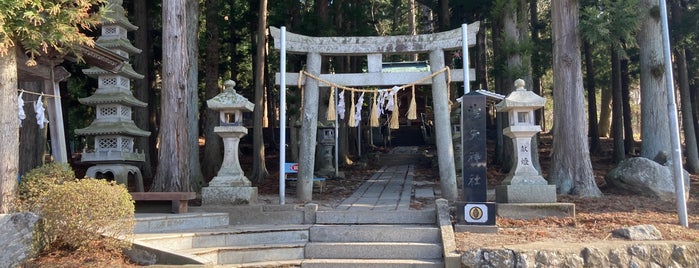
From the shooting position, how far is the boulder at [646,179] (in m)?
11.2

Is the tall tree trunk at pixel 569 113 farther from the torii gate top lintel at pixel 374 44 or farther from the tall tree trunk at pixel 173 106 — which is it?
the tall tree trunk at pixel 173 106

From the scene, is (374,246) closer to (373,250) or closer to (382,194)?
(373,250)

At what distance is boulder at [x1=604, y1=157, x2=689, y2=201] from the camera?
11.2m

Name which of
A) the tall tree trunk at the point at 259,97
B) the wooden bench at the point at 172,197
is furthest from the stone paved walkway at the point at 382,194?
the tall tree trunk at the point at 259,97

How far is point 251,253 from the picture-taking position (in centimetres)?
767

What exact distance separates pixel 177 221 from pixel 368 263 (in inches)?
120

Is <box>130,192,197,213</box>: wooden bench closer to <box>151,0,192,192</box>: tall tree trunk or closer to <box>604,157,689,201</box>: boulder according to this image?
<box>151,0,192,192</box>: tall tree trunk

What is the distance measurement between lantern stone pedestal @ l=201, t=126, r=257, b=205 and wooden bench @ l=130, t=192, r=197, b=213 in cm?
49

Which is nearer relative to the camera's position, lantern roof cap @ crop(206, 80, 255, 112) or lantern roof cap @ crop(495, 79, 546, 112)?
lantern roof cap @ crop(495, 79, 546, 112)

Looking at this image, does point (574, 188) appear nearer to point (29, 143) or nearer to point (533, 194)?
point (533, 194)

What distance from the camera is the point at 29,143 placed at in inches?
512

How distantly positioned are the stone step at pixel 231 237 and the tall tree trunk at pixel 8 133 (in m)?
1.66

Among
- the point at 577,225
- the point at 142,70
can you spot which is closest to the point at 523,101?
the point at 577,225

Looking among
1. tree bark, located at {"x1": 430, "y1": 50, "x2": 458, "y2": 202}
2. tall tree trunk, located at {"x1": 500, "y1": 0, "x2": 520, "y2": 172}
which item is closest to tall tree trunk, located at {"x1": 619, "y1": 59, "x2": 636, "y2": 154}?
tall tree trunk, located at {"x1": 500, "y1": 0, "x2": 520, "y2": 172}
